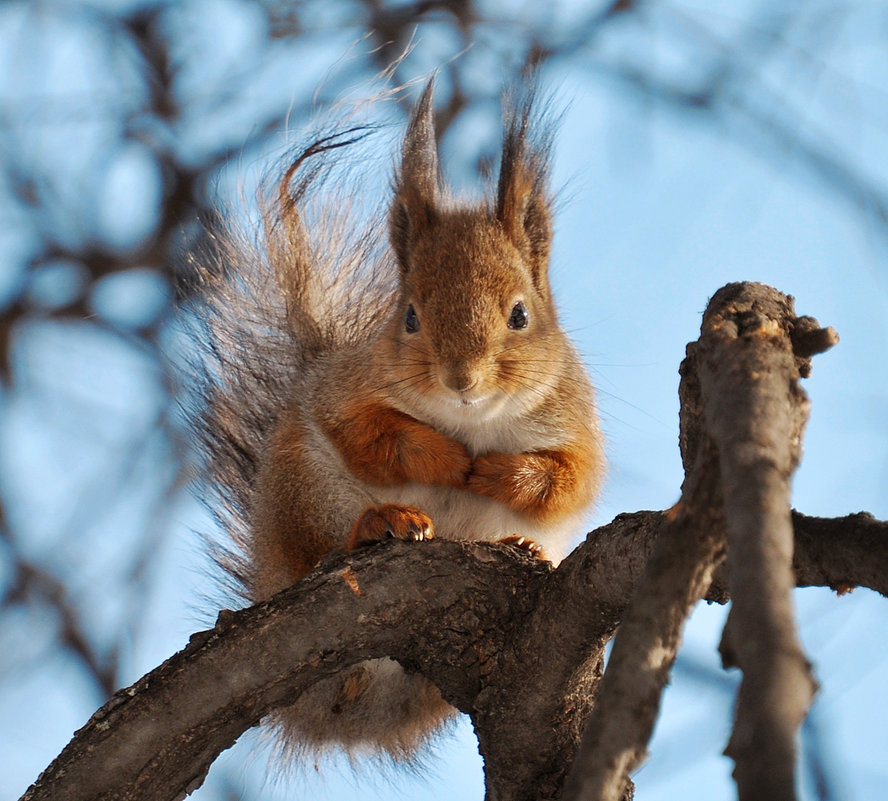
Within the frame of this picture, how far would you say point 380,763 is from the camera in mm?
2646

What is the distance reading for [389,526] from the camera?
6.68ft

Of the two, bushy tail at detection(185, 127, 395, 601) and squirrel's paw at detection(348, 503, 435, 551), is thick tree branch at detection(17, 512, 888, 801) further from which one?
bushy tail at detection(185, 127, 395, 601)

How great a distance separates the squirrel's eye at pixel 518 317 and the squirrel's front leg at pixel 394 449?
275 mm

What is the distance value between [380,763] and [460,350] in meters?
1.09

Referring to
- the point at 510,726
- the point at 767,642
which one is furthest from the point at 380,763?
the point at 767,642

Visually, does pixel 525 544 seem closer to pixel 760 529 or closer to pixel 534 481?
pixel 534 481

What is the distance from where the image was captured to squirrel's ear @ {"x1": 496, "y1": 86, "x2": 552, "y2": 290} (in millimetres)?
2518

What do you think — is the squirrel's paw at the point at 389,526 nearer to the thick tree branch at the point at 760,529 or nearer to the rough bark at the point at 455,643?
the rough bark at the point at 455,643

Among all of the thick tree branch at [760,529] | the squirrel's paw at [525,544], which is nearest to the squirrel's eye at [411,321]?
the squirrel's paw at [525,544]

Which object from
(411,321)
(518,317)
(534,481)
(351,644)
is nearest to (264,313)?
(411,321)

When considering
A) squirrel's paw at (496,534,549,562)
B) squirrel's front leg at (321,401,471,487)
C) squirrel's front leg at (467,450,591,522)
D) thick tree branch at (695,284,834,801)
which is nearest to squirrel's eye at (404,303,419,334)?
squirrel's front leg at (321,401,471,487)

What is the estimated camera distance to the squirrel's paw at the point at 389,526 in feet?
6.60

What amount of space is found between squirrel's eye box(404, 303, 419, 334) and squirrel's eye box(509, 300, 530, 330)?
0.64 feet

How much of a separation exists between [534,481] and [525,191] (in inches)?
27.3
